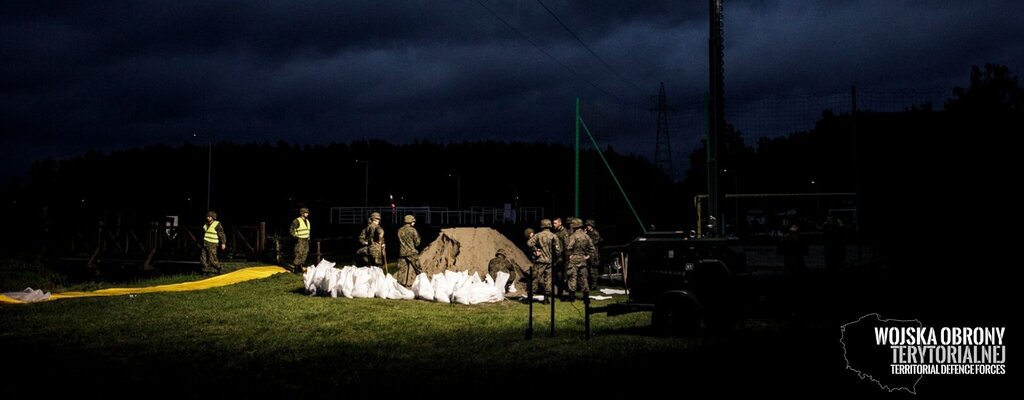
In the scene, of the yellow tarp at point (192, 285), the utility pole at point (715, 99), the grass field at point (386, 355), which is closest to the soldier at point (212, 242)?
the yellow tarp at point (192, 285)

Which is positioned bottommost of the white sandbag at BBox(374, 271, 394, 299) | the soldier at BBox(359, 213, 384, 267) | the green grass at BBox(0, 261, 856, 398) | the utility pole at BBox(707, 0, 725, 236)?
the green grass at BBox(0, 261, 856, 398)

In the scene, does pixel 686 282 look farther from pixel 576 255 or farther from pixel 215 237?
pixel 215 237

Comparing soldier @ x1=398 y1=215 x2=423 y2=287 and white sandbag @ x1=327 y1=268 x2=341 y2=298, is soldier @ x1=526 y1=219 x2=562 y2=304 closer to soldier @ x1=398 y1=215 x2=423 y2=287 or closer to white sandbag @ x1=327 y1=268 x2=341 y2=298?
soldier @ x1=398 y1=215 x2=423 y2=287

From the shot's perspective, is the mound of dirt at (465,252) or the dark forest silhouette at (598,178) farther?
the mound of dirt at (465,252)

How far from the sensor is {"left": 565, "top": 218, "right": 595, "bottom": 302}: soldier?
13312 mm

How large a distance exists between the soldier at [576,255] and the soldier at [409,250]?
146 inches

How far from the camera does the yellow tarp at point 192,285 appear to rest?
13102 mm

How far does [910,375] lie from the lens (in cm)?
603

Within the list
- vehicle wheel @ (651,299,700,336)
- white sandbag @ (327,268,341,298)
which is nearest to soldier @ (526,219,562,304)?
white sandbag @ (327,268,341,298)

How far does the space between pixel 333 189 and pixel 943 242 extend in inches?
3870

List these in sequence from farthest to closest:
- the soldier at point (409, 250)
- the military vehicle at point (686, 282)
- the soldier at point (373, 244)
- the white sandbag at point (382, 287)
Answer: the soldier at point (373, 244)
the soldier at point (409, 250)
the white sandbag at point (382, 287)
the military vehicle at point (686, 282)

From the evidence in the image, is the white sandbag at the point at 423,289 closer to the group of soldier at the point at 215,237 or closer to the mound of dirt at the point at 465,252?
the mound of dirt at the point at 465,252

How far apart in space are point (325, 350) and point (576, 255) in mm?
6687

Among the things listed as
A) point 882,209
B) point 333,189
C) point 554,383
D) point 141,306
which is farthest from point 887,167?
point 333,189
